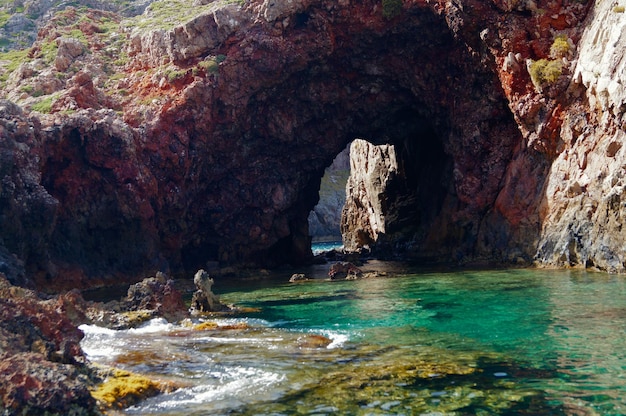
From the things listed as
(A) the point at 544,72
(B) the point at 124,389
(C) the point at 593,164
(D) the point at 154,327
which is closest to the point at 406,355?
(B) the point at 124,389

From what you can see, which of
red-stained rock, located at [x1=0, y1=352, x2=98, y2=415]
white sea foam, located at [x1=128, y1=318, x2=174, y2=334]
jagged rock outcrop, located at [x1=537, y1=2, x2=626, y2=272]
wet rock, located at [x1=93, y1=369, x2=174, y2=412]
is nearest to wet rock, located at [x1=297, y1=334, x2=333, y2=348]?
wet rock, located at [x1=93, y1=369, x2=174, y2=412]

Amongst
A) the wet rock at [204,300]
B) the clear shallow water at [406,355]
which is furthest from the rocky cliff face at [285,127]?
the clear shallow water at [406,355]

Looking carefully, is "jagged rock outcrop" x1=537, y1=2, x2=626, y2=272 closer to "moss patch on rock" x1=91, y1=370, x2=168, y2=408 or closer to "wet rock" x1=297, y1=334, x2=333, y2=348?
"wet rock" x1=297, y1=334, x2=333, y2=348

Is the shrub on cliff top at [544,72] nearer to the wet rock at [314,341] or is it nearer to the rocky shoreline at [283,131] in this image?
the rocky shoreline at [283,131]

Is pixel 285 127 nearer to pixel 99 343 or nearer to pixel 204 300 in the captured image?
pixel 204 300

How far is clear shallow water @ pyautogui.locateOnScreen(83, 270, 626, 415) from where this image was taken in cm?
1312

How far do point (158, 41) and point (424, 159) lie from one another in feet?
89.8

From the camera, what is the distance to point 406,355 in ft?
57.9

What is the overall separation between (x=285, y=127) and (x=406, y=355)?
123 feet

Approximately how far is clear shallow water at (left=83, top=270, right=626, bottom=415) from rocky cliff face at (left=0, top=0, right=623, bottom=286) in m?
11.3

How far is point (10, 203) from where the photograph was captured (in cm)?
3619

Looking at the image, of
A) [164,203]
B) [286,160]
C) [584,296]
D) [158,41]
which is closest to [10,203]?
[164,203]

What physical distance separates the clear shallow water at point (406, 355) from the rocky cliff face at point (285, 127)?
37.0 feet

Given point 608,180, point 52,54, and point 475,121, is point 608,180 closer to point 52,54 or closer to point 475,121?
point 475,121
